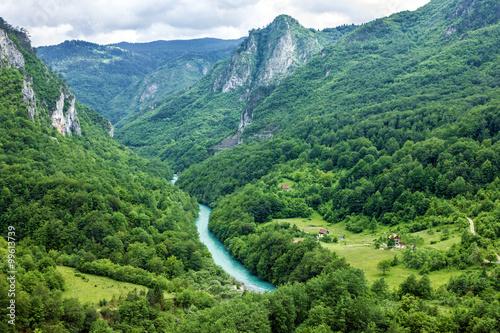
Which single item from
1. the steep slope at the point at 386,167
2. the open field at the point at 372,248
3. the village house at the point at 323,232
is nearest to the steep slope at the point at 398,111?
the steep slope at the point at 386,167

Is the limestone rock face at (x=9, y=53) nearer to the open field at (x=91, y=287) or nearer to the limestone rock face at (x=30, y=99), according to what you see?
the limestone rock face at (x=30, y=99)

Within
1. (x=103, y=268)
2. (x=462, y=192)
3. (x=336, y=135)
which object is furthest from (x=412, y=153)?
(x=103, y=268)

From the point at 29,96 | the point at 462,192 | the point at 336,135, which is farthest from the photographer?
the point at 336,135

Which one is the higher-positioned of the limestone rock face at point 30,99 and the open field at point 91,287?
the limestone rock face at point 30,99

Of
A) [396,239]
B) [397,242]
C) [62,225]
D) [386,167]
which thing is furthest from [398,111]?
[62,225]

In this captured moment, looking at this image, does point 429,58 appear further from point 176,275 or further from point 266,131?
point 176,275

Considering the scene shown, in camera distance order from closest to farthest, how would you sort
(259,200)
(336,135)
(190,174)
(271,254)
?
(271,254) → (259,200) → (336,135) → (190,174)

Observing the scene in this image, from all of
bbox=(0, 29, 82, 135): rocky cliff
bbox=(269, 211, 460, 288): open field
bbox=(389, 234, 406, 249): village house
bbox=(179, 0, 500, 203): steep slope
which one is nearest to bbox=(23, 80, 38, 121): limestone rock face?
bbox=(0, 29, 82, 135): rocky cliff
